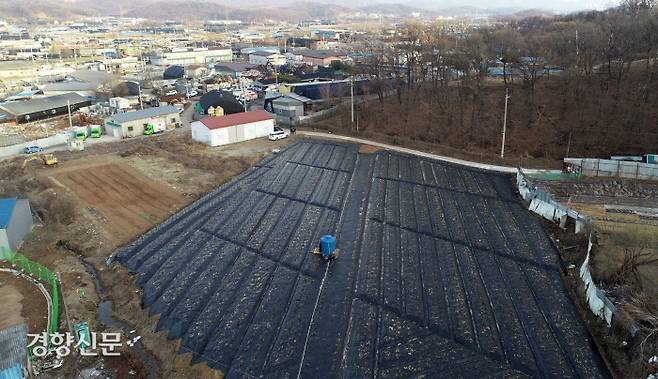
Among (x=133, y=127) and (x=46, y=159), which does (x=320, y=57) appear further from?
(x=46, y=159)

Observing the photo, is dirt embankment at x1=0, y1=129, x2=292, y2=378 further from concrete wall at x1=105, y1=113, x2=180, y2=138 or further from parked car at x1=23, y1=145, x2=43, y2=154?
parked car at x1=23, y1=145, x2=43, y2=154

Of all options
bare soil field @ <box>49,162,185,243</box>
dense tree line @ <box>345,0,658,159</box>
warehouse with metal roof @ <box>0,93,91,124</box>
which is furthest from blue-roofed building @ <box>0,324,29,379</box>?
warehouse with metal roof @ <box>0,93,91,124</box>

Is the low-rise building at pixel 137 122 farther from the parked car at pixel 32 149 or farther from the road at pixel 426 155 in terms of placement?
the road at pixel 426 155

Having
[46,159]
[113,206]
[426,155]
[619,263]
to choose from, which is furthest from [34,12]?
[619,263]

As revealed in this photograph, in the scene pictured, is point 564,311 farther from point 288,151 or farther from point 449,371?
point 288,151

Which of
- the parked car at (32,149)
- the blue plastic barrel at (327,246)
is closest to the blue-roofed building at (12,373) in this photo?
the blue plastic barrel at (327,246)

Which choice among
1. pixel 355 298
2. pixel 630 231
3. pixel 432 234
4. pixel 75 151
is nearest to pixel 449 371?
pixel 355 298
